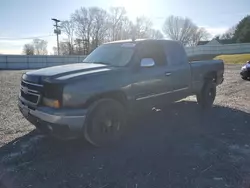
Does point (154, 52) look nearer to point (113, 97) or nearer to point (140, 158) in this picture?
point (113, 97)

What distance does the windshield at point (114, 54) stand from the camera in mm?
4969

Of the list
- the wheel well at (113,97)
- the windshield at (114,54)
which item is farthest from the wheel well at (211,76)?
the wheel well at (113,97)

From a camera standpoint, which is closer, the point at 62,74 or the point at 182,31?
the point at 62,74

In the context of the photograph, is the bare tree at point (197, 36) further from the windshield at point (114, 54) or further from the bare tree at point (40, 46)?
the windshield at point (114, 54)

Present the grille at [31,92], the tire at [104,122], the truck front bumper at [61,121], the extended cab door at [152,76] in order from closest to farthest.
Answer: the truck front bumper at [61,121], the grille at [31,92], the tire at [104,122], the extended cab door at [152,76]

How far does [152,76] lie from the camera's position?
5125mm

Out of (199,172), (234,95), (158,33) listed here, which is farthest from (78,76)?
(158,33)

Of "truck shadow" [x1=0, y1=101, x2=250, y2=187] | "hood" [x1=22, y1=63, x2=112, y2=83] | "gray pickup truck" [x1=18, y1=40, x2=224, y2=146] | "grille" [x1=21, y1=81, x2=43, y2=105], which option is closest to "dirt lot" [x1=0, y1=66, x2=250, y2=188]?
"truck shadow" [x1=0, y1=101, x2=250, y2=187]

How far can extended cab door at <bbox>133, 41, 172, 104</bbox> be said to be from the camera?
16.1 feet

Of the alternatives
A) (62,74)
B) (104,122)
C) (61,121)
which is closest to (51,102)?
(61,121)

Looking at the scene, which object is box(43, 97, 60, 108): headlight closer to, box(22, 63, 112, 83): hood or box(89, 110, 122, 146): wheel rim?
box(22, 63, 112, 83): hood

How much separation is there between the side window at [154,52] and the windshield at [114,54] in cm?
25

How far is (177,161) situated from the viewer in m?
3.90

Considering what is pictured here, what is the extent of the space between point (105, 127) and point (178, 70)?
2487 mm
